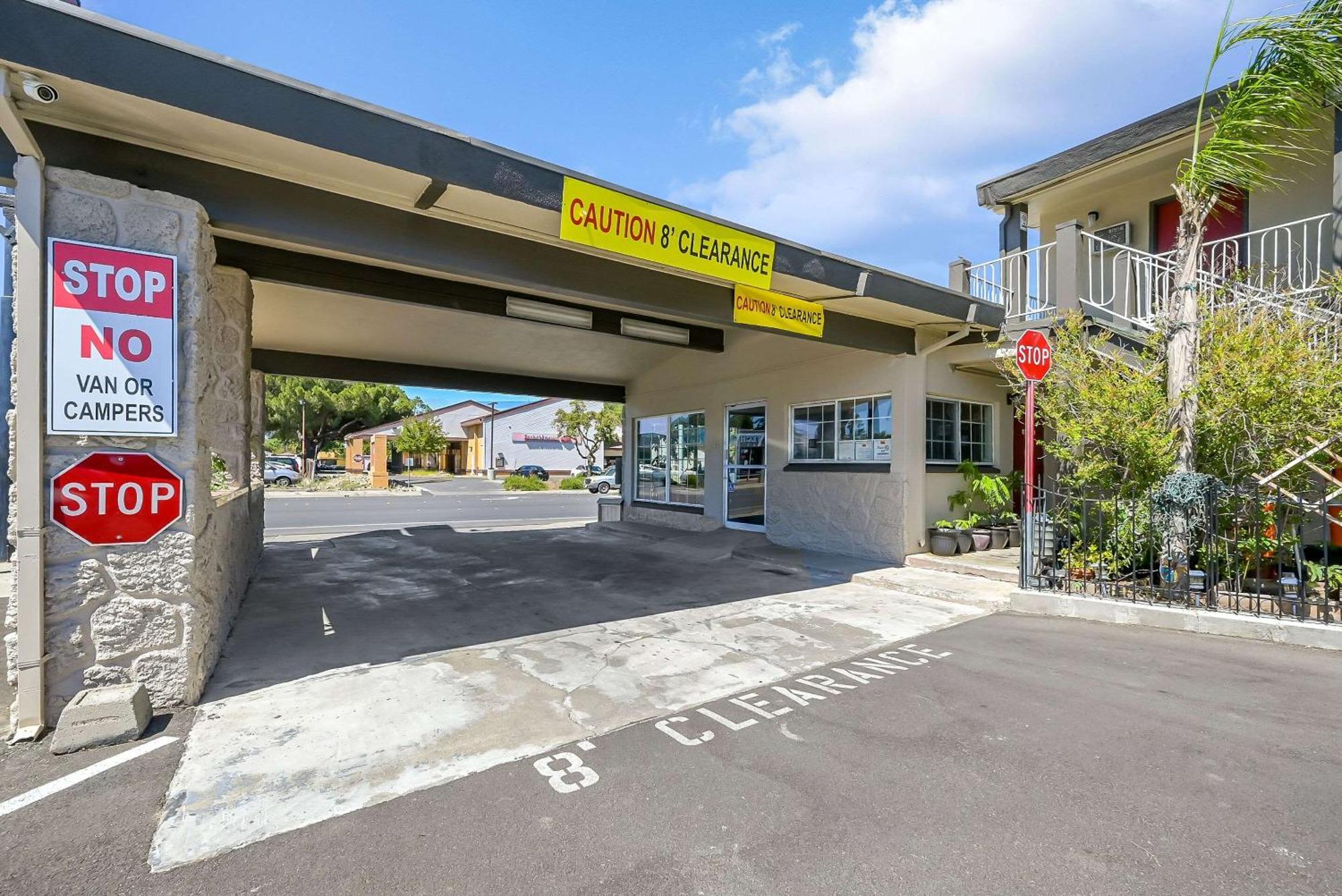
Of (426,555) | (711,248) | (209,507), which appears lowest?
(426,555)

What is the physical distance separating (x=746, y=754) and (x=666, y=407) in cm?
1127

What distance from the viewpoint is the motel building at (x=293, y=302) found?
3.58m

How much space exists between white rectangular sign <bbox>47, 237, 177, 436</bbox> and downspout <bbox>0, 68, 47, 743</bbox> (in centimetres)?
7

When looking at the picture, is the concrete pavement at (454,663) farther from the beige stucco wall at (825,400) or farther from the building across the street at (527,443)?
the building across the street at (527,443)

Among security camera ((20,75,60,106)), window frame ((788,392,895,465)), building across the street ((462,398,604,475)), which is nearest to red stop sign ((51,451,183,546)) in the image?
security camera ((20,75,60,106))

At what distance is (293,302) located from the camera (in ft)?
28.3

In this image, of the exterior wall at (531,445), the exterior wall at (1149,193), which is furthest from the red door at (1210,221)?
the exterior wall at (531,445)

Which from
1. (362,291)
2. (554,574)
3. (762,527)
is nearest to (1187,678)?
(554,574)

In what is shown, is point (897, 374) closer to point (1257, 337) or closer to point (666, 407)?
point (1257, 337)

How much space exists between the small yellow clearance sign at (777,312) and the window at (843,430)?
2527 mm

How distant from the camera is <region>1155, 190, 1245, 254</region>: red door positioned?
9.67 metres

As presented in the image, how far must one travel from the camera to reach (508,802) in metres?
2.99

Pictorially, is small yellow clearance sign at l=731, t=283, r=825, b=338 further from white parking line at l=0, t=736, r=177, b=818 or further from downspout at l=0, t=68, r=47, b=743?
white parking line at l=0, t=736, r=177, b=818

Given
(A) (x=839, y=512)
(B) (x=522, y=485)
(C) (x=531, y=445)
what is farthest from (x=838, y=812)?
(C) (x=531, y=445)
